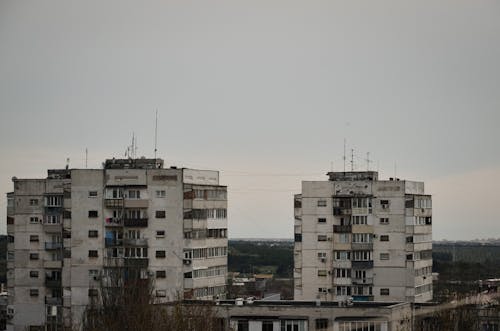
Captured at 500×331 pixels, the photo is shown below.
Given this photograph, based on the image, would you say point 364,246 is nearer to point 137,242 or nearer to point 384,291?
point 384,291

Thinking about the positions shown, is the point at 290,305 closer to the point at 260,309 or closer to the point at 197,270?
the point at 260,309

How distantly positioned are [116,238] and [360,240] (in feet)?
60.1

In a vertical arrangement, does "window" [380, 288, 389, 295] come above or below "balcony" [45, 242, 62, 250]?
below

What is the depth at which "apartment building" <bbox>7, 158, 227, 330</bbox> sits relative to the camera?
7894 centimetres

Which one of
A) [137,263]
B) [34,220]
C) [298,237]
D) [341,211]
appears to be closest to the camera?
[137,263]

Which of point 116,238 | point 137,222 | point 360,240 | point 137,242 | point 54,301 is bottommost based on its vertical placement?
point 54,301

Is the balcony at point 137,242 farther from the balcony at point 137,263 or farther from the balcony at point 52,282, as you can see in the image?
the balcony at point 52,282

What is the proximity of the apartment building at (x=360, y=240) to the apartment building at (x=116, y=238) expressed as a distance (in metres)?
8.68

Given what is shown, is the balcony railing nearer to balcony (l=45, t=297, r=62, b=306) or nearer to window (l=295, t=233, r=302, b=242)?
balcony (l=45, t=297, r=62, b=306)

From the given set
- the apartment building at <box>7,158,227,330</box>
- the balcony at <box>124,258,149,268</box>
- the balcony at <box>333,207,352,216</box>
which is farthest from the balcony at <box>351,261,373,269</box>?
the balcony at <box>124,258,149,268</box>

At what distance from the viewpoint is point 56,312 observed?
266 ft

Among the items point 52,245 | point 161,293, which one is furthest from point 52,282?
point 161,293

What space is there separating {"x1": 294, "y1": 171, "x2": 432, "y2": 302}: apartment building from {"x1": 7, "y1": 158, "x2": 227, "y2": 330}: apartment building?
28.5ft

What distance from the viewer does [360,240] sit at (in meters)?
88.2
